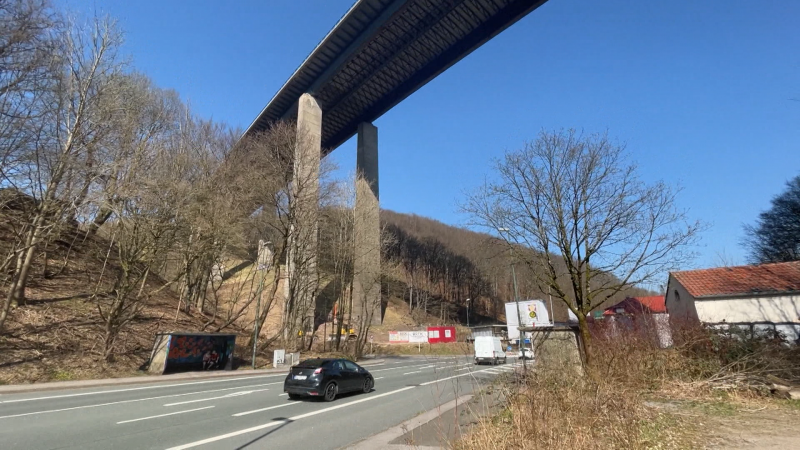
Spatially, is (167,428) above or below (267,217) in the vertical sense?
below

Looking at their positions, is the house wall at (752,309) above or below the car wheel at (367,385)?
above

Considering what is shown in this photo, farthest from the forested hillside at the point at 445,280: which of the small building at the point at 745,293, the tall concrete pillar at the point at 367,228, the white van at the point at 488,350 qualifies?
the small building at the point at 745,293

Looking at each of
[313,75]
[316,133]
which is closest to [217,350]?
[316,133]

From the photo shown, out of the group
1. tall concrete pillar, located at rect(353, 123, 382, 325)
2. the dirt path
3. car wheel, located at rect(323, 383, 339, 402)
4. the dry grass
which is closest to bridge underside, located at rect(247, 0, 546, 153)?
tall concrete pillar, located at rect(353, 123, 382, 325)

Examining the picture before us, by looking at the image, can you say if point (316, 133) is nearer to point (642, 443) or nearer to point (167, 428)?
point (167, 428)

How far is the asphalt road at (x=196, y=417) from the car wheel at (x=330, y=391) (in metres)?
0.40

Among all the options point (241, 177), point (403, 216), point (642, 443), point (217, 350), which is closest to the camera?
point (642, 443)

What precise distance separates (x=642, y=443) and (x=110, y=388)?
1780 centimetres

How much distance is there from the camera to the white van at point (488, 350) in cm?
3153

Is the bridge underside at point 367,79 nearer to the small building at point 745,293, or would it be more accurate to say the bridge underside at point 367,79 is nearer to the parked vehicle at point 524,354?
the parked vehicle at point 524,354

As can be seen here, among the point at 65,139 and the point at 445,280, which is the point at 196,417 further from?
the point at 445,280

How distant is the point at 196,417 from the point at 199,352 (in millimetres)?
14455

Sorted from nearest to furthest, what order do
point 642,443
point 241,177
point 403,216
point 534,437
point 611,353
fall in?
point 534,437, point 642,443, point 611,353, point 241,177, point 403,216

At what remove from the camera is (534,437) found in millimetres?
5000
